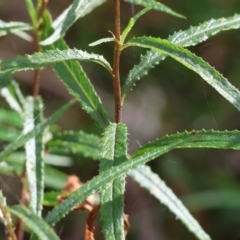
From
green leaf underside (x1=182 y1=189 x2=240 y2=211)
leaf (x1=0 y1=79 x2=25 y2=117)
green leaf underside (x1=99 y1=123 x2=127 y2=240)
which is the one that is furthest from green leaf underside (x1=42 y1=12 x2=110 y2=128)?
green leaf underside (x1=182 y1=189 x2=240 y2=211)

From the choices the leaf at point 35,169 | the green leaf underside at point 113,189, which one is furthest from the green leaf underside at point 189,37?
the leaf at point 35,169

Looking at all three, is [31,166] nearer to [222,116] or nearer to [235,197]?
[235,197]

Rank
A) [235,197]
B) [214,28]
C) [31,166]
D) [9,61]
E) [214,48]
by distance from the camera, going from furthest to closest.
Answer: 1. [214,48]
2. [235,197]
3. [31,166]
4. [214,28]
5. [9,61]

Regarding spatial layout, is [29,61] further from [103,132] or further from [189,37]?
[189,37]

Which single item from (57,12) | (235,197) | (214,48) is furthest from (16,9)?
(235,197)

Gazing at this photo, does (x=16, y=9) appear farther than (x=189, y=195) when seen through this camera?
Yes

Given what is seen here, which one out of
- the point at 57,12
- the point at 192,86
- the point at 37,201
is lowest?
the point at 37,201

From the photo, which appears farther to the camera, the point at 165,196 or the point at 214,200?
the point at 214,200

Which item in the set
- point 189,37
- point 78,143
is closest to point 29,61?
point 189,37
